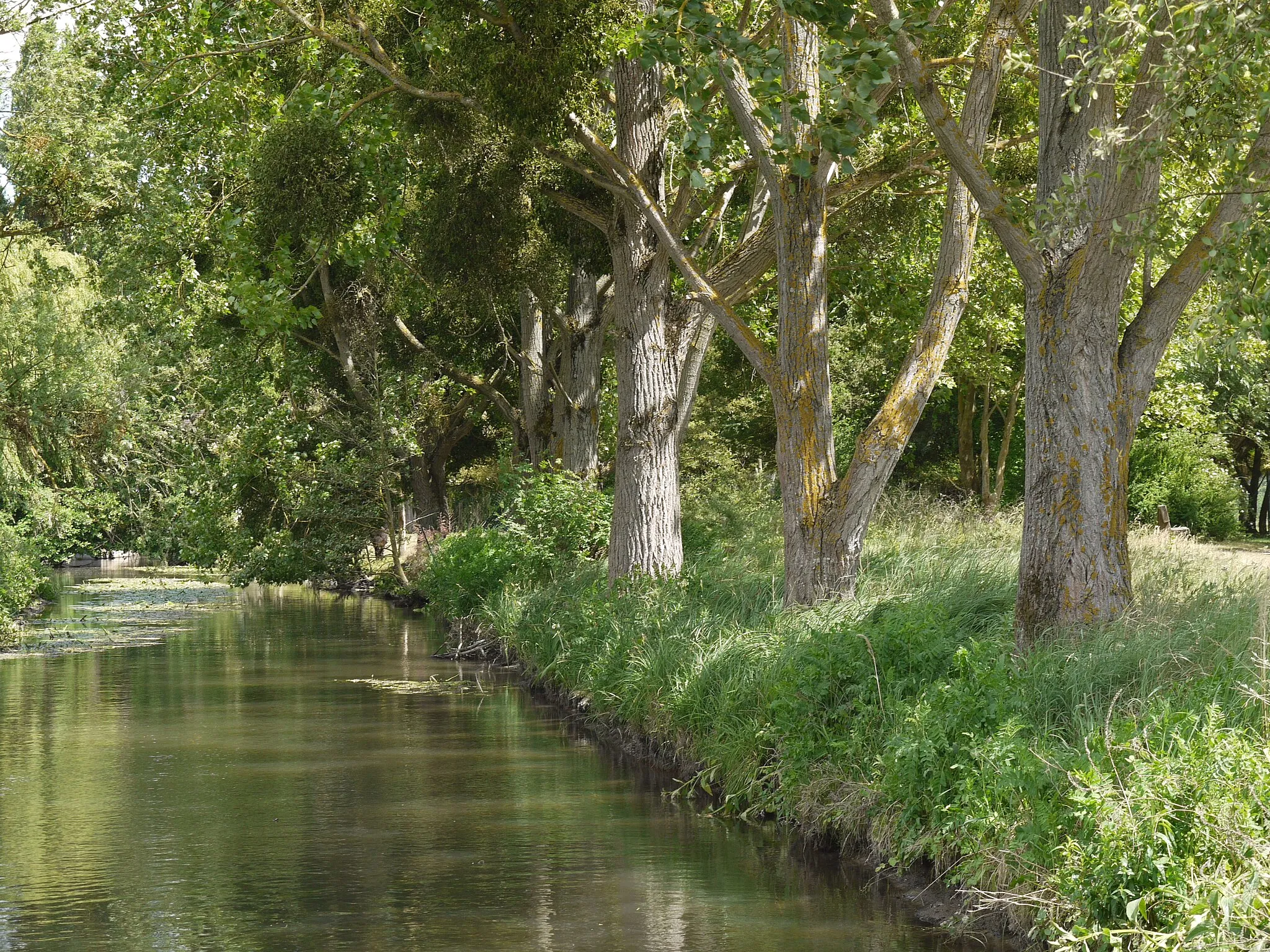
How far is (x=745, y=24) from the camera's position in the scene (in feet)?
46.2

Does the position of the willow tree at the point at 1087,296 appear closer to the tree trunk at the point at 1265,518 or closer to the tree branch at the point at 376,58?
the tree branch at the point at 376,58

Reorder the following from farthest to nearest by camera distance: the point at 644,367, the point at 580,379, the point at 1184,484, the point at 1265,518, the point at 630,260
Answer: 1. the point at 1265,518
2. the point at 1184,484
3. the point at 580,379
4. the point at 630,260
5. the point at 644,367

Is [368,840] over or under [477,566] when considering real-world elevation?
under

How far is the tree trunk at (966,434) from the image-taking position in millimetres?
34625

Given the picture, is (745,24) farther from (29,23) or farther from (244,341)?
(244,341)

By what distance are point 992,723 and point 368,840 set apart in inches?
169

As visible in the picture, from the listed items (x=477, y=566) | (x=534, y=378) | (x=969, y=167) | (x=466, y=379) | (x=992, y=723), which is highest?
(x=466, y=379)

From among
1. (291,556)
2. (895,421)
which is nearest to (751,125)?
(895,421)

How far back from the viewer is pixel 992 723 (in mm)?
7820

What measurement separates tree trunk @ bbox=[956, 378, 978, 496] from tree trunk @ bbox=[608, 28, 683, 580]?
750 inches

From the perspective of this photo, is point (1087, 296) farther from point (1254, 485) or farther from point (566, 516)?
point (1254, 485)

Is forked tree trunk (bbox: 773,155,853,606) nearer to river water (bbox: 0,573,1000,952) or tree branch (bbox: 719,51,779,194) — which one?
tree branch (bbox: 719,51,779,194)

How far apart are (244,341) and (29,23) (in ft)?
39.7

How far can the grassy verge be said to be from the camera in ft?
19.7
